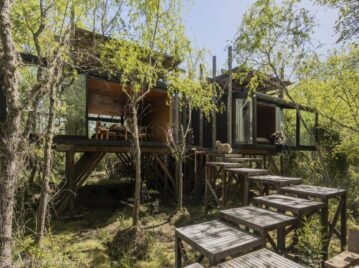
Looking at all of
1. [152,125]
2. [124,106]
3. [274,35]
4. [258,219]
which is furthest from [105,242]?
[274,35]

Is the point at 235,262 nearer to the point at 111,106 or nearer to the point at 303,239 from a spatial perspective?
the point at 303,239

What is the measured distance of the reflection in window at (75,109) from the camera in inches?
249

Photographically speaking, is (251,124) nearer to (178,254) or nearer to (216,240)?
(178,254)

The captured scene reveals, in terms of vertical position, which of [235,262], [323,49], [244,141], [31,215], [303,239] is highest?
[323,49]

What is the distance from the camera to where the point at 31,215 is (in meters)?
6.36

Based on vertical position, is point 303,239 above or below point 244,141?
below

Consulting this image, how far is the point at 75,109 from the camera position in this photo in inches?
255

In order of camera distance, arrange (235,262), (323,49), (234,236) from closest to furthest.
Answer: (235,262) < (234,236) < (323,49)

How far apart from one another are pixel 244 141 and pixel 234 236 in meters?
7.35

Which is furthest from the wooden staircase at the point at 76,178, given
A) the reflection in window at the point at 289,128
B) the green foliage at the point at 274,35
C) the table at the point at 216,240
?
the reflection in window at the point at 289,128

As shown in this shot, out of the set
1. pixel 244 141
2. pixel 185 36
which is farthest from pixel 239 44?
pixel 244 141

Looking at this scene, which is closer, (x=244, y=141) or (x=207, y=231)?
(x=207, y=231)

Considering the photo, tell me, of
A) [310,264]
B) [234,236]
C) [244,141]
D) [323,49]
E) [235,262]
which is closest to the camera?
[235,262]

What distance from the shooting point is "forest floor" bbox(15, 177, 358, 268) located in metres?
3.40
